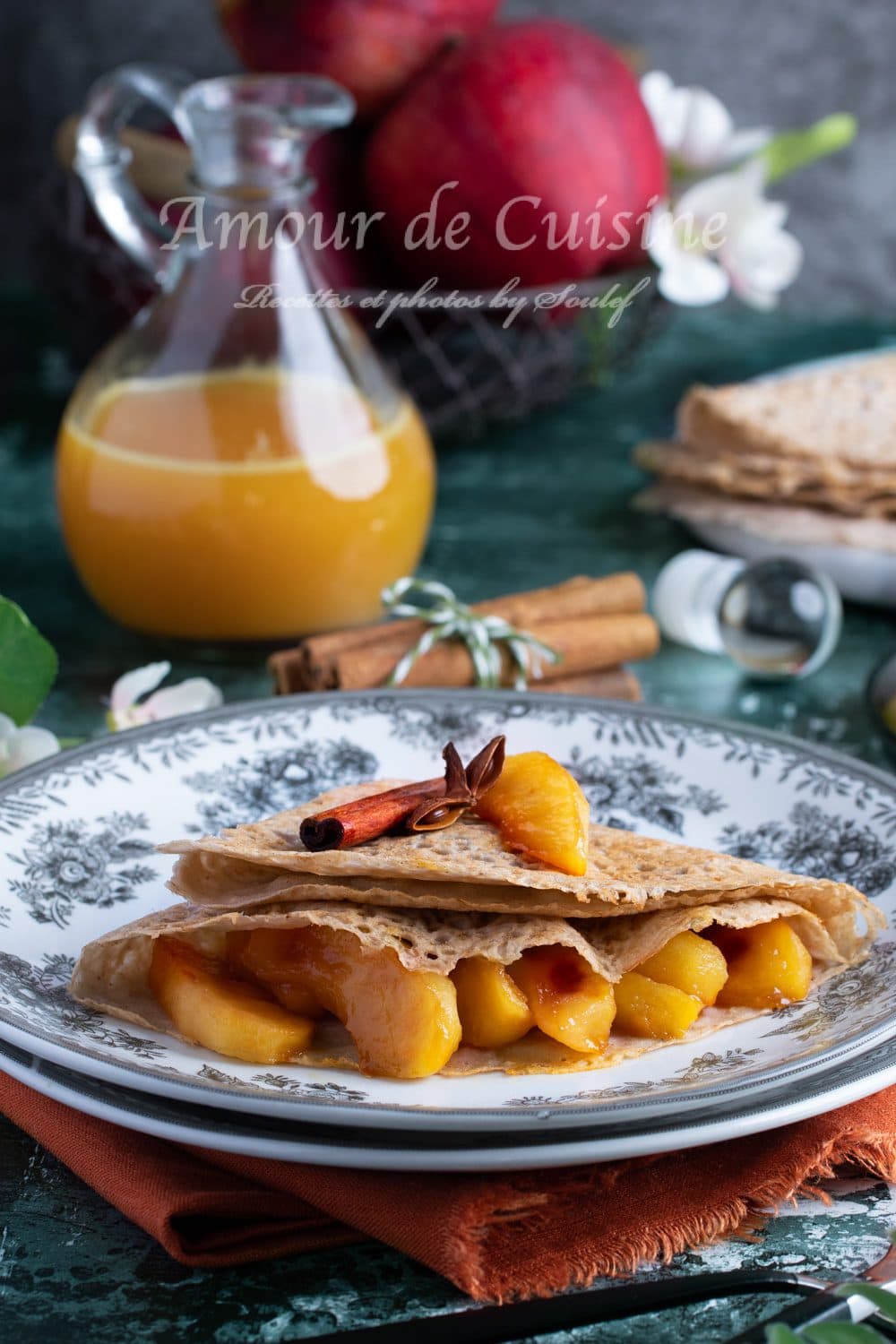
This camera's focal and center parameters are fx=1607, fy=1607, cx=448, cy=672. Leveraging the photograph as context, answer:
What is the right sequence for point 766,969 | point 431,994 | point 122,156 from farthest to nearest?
1. point 122,156
2. point 766,969
3. point 431,994

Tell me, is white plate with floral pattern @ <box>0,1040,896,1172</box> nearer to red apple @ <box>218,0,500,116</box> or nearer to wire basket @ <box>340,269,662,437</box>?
wire basket @ <box>340,269,662,437</box>

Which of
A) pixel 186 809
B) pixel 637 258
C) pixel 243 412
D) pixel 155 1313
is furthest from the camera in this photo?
pixel 637 258

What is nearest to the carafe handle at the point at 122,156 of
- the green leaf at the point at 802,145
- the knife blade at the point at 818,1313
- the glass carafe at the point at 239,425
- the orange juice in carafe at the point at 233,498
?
the glass carafe at the point at 239,425

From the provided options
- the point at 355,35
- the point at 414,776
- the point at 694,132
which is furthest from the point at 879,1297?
the point at 694,132

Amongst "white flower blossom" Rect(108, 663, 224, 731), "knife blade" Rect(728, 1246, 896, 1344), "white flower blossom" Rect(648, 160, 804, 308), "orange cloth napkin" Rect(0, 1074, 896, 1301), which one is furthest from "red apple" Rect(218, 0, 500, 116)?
"knife blade" Rect(728, 1246, 896, 1344)

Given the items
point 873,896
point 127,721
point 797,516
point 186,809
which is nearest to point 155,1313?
point 186,809

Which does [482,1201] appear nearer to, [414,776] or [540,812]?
[540,812]

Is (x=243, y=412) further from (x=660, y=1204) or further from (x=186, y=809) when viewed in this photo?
(x=660, y=1204)
